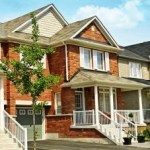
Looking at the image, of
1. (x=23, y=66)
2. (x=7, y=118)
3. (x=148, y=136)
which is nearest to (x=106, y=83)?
(x=148, y=136)

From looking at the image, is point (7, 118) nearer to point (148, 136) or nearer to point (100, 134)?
point (100, 134)

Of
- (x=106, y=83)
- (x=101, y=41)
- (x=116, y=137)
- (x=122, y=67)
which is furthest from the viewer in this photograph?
(x=122, y=67)

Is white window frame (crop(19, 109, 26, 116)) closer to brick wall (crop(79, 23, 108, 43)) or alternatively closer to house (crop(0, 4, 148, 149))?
house (crop(0, 4, 148, 149))

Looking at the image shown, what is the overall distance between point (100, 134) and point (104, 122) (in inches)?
68.5

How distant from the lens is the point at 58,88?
92.7ft

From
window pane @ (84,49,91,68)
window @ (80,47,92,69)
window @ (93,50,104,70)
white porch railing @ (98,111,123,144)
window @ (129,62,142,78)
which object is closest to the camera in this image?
white porch railing @ (98,111,123,144)

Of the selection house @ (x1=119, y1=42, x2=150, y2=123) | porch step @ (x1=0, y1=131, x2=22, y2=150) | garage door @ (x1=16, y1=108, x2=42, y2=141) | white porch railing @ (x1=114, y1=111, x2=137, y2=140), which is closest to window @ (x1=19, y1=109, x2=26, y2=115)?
garage door @ (x1=16, y1=108, x2=42, y2=141)

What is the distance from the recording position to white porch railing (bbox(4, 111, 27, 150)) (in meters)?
19.3

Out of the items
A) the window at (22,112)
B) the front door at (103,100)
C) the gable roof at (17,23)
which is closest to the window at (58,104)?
the window at (22,112)

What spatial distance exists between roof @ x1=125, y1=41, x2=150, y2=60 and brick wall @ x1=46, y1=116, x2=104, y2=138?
1440 centimetres

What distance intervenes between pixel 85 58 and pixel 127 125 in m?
5.97

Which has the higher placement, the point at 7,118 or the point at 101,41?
the point at 101,41

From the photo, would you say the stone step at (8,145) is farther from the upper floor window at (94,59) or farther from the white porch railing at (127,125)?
the upper floor window at (94,59)

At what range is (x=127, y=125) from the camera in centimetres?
2672
